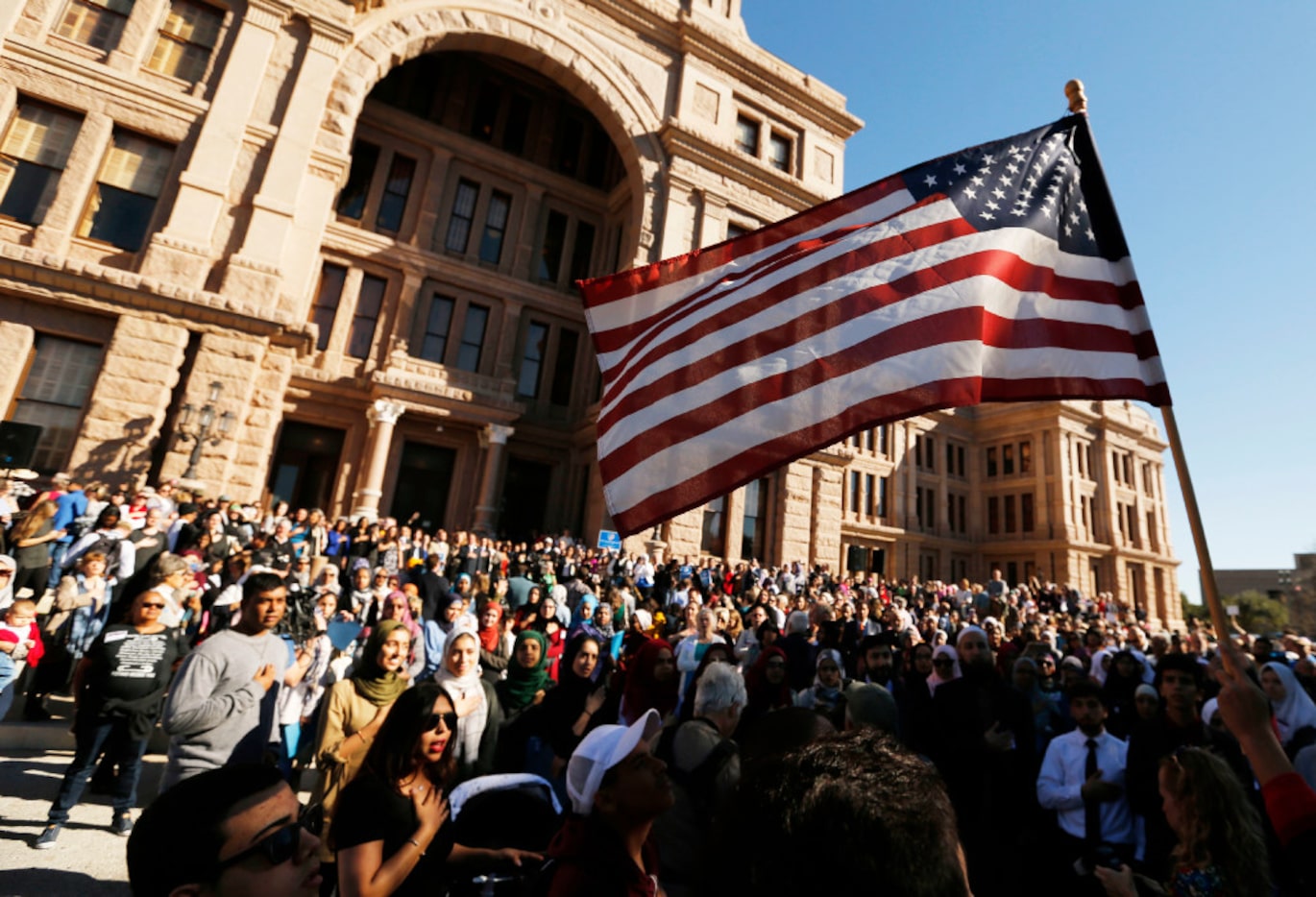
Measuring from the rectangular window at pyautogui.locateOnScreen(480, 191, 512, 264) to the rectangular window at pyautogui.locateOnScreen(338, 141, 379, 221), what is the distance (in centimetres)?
378

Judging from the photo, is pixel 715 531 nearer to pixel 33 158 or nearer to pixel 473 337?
pixel 473 337

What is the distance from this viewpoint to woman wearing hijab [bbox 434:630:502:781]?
4.00 metres

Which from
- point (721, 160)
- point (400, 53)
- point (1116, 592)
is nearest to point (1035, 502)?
point (1116, 592)

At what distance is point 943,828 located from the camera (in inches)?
39.4

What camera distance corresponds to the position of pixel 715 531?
62.7 ft

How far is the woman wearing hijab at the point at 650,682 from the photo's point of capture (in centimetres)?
466

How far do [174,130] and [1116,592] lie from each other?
47832 mm

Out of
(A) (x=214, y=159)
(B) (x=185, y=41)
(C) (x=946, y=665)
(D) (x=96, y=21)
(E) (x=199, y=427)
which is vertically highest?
(B) (x=185, y=41)

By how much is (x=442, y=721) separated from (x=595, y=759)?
0.89 meters

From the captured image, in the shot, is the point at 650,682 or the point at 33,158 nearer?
the point at 650,682

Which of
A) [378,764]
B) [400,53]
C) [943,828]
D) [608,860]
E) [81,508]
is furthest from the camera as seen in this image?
[400,53]

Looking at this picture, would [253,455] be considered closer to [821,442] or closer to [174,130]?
[174,130]

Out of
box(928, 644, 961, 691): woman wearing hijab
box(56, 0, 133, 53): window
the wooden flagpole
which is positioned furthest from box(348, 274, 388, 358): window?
the wooden flagpole

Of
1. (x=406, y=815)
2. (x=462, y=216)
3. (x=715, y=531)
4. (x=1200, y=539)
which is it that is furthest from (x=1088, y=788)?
(x=462, y=216)
